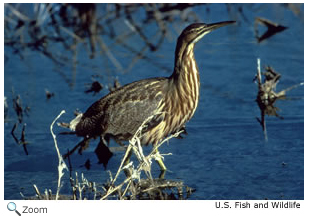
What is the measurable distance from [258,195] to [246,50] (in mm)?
3140

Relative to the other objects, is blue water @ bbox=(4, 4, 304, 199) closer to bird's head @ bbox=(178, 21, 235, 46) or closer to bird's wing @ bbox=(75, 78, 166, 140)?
bird's wing @ bbox=(75, 78, 166, 140)

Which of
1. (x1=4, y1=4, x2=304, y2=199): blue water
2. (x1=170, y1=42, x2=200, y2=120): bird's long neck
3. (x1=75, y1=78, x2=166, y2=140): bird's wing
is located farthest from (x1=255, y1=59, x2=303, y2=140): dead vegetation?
(x1=75, y1=78, x2=166, y2=140): bird's wing

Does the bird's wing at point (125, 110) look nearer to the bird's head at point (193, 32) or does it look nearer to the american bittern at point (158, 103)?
the american bittern at point (158, 103)

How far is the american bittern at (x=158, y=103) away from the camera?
4777 millimetres

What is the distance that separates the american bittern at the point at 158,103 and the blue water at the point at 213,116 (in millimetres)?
225

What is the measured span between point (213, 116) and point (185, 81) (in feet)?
3.00

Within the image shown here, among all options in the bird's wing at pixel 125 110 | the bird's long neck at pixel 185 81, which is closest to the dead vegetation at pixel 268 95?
the bird's long neck at pixel 185 81

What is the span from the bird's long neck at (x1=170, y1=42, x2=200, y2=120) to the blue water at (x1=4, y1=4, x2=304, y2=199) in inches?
14.0

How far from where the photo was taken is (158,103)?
4.77 metres

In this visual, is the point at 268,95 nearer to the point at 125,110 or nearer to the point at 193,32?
the point at 193,32

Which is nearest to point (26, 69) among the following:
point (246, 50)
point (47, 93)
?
point (47, 93)

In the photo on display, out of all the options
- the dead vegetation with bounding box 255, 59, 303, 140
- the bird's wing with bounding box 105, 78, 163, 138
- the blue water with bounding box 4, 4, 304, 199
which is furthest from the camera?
the dead vegetation with bounding box 255, 59, 303, 140

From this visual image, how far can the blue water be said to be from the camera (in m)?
4.46
